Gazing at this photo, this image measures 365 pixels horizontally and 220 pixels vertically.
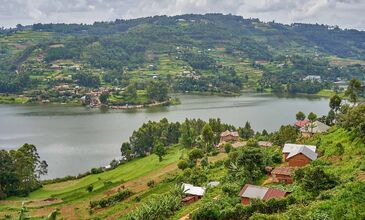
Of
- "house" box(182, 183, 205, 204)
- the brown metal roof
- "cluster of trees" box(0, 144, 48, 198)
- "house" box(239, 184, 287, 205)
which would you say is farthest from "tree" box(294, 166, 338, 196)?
"cluster of trees" box(0, 144, 48, 198)

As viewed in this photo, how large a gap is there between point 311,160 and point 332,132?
10710mm

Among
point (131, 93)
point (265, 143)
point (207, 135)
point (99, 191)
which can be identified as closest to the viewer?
point (99, 191)

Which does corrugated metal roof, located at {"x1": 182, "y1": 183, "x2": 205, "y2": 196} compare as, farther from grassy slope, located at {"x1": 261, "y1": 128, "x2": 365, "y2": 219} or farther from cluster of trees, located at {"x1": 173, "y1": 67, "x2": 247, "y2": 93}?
cluster of trees, located at {"x1": 173, "y1": 67, "x2": 247, "y2": 93}

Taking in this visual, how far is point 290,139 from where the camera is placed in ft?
173

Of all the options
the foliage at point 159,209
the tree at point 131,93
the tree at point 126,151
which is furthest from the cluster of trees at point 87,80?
the foliage at point 159,209

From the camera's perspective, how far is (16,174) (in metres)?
54.2

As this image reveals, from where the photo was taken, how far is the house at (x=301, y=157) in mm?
40062

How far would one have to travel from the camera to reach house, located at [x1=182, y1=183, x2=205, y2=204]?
125 feet

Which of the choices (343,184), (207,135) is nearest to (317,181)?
(343,184)

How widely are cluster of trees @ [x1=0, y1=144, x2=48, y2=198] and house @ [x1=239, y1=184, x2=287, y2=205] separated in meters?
31.5

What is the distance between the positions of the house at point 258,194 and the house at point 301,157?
9610mm

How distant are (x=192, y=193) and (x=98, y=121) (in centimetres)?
7202

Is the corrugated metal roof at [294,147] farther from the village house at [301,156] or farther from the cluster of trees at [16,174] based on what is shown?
the cluster of trees at [16,174]

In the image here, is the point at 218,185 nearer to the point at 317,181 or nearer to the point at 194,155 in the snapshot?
the point at 317,181
